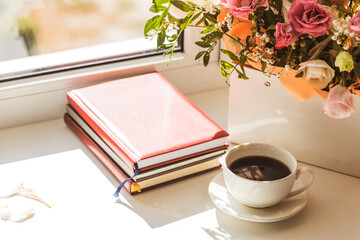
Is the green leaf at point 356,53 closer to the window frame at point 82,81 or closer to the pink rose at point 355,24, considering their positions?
the pink rose at point 355,24

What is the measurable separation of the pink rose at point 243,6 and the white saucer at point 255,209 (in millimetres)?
304

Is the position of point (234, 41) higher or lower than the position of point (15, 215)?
higher

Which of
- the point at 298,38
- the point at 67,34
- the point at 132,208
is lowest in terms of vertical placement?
the point at 132,208

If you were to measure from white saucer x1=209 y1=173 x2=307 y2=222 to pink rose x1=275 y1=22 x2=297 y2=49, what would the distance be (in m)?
0.27

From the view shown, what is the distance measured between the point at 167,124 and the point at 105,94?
0.17m

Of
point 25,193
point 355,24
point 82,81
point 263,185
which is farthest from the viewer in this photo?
point 82,81

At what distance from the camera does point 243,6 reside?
738 millimetres

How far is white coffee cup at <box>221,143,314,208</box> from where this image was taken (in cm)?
80

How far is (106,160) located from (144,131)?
0.09 m

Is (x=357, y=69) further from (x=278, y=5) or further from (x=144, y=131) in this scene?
(x=144, y=131)

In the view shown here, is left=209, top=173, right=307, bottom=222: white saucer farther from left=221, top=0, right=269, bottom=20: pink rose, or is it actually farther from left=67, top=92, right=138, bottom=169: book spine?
left=221, top=0, right=269, bottom=20: pink rose

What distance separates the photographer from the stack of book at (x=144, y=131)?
0.90m

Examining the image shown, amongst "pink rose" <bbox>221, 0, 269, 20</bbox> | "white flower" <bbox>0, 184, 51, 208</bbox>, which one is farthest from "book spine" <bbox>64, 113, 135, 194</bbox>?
"pink rose" <bbox>221, 0, 269, 20</bbox>

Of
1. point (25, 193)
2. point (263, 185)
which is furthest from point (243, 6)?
point (25, 193)
